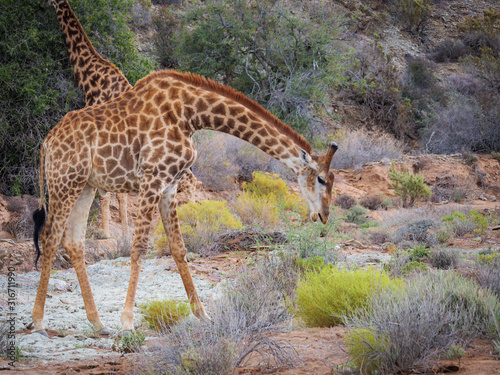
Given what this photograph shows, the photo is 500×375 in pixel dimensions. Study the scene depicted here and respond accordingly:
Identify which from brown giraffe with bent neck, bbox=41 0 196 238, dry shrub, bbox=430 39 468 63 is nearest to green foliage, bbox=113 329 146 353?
brown giraffe with bent neck, bbox=41 0 196 238

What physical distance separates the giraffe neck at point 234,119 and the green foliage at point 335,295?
1.26 m

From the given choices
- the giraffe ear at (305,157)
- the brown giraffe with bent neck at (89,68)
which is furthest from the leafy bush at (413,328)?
Answer: the brown giraffe with bent neck at (89,68)

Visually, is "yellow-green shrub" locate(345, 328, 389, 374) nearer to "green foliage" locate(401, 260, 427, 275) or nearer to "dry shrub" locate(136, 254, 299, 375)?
"dry shrub" locate(136, 254, 299, 375)

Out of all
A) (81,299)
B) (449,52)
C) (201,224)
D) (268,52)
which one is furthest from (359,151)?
(449,52)

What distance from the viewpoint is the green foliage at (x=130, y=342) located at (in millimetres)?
4582

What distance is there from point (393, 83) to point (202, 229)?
2154cm

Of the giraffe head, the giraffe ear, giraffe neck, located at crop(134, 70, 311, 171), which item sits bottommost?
the giraffe head

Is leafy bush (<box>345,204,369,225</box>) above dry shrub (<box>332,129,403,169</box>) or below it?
below

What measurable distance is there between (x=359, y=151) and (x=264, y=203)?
9.38 meters

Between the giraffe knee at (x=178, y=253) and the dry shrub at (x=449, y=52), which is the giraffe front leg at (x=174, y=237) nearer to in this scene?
the giraffe knee at (x=178, y=253)

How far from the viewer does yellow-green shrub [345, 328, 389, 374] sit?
11.6 feet

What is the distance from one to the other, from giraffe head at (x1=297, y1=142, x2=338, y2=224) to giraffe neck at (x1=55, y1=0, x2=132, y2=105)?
4.43 m

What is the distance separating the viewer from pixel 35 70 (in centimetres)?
1125

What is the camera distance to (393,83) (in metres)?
28.0
